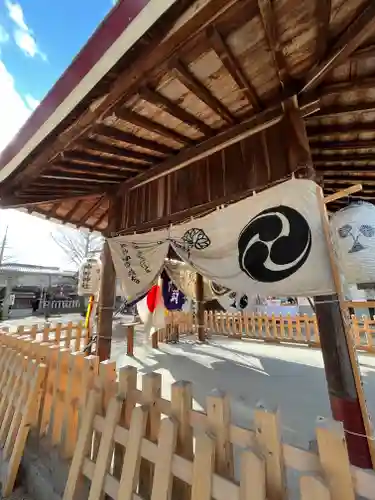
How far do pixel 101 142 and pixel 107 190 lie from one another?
166 centimetres

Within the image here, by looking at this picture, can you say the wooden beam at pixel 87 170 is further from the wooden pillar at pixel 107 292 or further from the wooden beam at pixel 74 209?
the wooden beam at pixel 74 209

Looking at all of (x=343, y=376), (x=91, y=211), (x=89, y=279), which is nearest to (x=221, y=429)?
(x=343, y=376)

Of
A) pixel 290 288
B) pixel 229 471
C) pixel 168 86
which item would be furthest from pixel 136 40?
pixel 229 471

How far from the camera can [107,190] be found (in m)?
4.61

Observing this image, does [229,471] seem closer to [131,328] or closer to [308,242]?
[308,242]

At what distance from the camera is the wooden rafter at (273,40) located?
57.0 inches

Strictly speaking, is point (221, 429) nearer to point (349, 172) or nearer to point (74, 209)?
point (349, 172)

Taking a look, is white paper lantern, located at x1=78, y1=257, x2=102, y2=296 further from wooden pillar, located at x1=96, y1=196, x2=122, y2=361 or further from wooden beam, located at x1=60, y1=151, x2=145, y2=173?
wooden beam, located at x1=60, y1=151, x2=145, y2=173

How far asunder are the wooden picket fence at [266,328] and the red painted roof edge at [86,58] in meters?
7.61

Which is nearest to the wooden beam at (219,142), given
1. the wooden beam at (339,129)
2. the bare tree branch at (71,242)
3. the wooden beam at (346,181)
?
the wooden beam at (339,129)

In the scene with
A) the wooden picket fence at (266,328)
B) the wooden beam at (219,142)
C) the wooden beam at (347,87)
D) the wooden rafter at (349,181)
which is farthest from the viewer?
the wooden picket fence at (266,328)

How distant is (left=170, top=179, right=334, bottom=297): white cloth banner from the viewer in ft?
7.12

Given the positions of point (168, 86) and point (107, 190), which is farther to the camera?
point (107, 190)

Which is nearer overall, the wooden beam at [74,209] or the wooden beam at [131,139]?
the wooden beam at [131,139]
